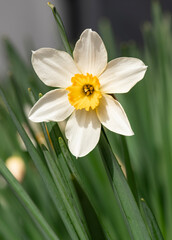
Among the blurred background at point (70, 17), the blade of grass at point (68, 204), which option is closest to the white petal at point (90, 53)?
the blade of grass at point (68, 204)

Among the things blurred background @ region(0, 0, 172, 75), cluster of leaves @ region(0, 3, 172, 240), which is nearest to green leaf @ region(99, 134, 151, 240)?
cluster of leaves @ region(0, 3, 172, 240)

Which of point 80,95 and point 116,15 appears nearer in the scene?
point 80,95

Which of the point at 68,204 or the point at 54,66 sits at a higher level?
the point at 54,66

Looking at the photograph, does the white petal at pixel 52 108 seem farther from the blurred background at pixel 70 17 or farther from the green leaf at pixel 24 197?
the blurred background at pixel 70 17

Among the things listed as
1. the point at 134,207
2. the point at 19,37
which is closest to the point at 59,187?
→ the point at 134,207

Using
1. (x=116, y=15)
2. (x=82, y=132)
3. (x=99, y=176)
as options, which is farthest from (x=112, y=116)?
(x=116, y=15)

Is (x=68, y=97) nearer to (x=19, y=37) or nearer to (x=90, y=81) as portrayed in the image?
(x=90, y=81)

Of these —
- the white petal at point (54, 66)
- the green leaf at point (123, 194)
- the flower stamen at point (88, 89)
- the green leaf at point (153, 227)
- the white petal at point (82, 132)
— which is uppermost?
the white petal at point (54, 66)

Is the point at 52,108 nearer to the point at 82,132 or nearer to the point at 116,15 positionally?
the point at 82,132
